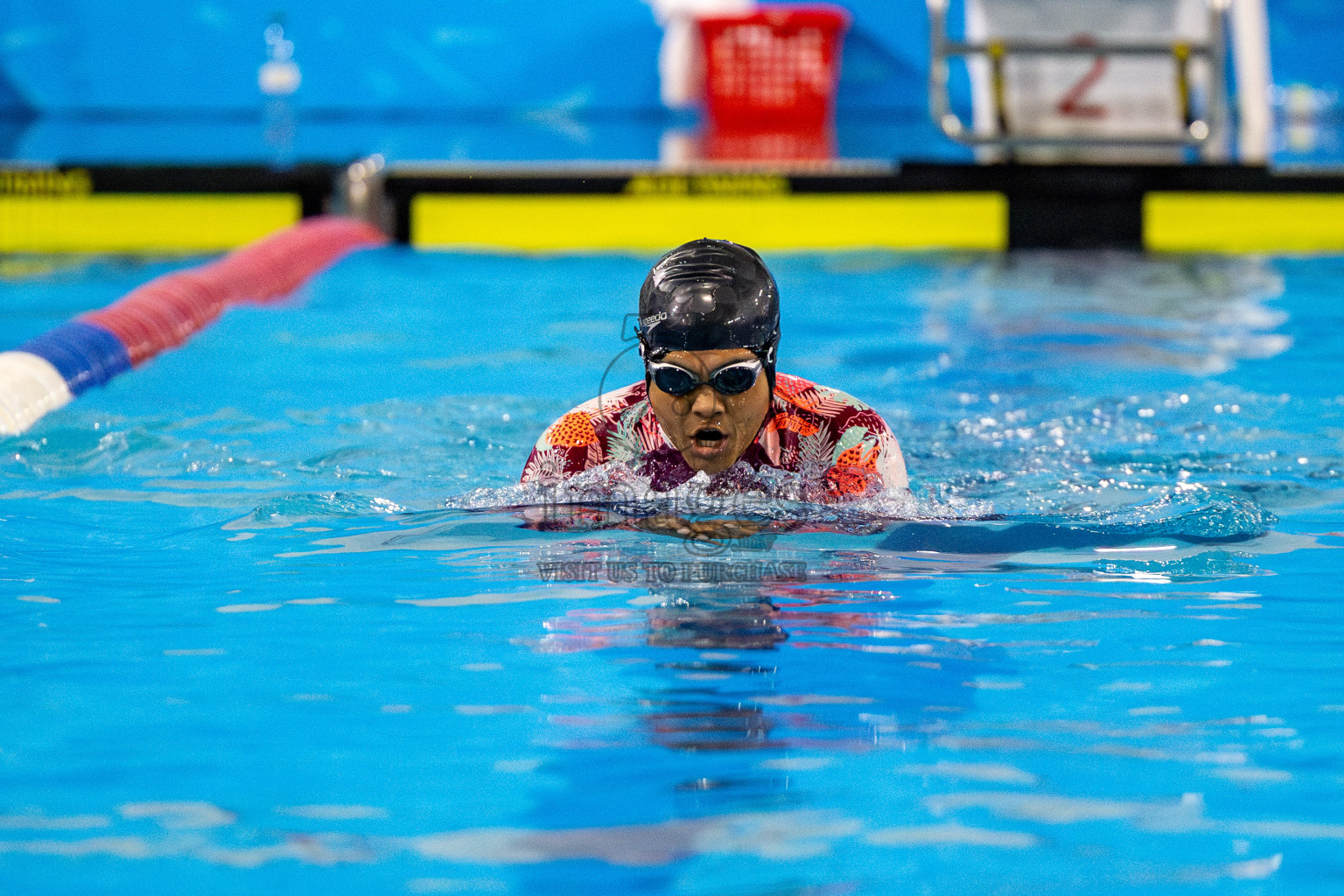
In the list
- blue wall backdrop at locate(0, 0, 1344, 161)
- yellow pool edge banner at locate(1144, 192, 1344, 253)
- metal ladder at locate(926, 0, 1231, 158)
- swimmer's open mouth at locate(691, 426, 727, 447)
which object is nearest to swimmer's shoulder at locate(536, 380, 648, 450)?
swimmer's open mouth at locate(691, 426, 727, 447)

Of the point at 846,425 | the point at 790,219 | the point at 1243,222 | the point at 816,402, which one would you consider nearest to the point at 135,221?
the point at 790,219

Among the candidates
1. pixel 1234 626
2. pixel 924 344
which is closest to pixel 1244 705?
pixel 1234 626

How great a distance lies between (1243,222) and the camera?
365 inches

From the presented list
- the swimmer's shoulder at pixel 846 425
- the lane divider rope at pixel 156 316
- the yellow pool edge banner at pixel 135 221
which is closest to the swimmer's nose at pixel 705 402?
the swimmer's shoulder at pixel 846 425

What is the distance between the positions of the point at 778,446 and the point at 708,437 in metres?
0.35

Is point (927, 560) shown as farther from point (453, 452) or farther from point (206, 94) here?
point (206, 94)

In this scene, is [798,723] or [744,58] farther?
[744,58]

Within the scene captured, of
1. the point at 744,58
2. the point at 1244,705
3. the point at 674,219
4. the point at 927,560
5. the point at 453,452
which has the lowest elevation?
the point at 1244,705

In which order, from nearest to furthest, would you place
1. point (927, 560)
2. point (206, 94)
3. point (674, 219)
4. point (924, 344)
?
point (927, 560) < point (924, 344) < point (674, 219) < point (206, 94)

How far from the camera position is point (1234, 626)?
10.7 ft

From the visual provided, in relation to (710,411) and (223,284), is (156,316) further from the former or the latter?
(710,411)

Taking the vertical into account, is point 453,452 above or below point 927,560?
above

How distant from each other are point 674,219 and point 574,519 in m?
5.78

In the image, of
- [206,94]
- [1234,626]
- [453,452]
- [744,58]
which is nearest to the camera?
[1234,626]
